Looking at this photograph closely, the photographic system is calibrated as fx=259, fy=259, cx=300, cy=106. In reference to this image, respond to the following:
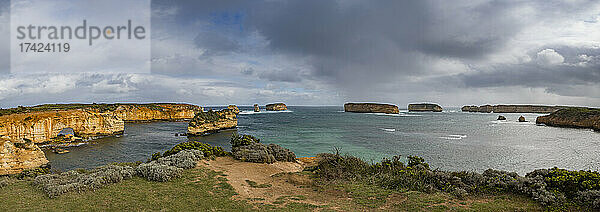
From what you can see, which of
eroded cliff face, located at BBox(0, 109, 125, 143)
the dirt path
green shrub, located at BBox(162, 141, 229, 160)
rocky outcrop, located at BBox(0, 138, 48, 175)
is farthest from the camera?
eroded cliff face, located at BBox(0, 109, 125, 143)

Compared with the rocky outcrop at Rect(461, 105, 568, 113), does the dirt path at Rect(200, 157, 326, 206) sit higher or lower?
lower

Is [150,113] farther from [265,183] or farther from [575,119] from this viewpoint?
[575,119]

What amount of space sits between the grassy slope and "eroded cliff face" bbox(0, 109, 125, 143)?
29704 millimetres

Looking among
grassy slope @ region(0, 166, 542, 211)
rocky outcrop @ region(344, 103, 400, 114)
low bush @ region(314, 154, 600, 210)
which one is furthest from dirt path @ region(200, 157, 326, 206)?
rocky outcrop @ region(344, 103, 400, 114)

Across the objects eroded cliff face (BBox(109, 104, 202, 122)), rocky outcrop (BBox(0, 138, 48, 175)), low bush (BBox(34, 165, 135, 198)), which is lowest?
rocky outcrop (BBox(0, 138, 48, 175))

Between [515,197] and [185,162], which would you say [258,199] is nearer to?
[185,162]

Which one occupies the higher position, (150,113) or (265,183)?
(150,113)

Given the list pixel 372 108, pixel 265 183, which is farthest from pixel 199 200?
pixel 372 108

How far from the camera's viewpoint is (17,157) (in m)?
18.3

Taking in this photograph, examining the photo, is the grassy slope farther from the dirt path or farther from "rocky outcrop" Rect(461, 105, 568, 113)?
"rocky outcrop" Rect(461, 105, 568, 113)

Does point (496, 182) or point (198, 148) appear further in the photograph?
point (198, 148)

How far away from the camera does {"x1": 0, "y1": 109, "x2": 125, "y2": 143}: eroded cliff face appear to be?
3027 cm

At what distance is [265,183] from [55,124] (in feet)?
122

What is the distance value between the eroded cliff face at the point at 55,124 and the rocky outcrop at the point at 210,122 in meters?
12.2
